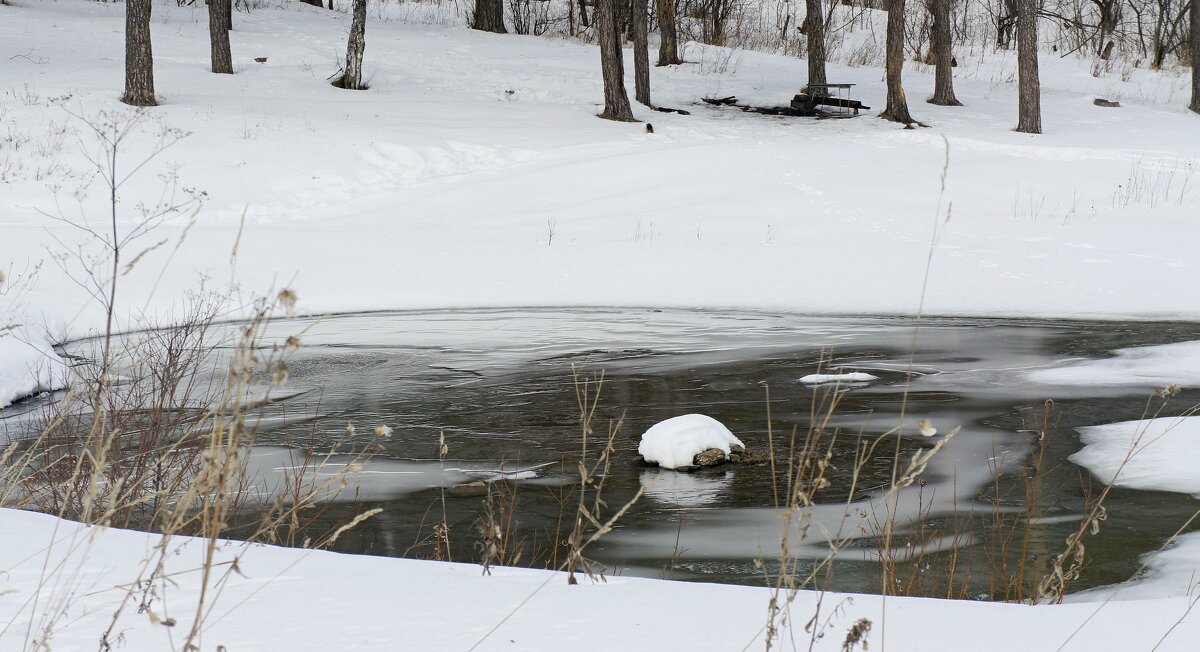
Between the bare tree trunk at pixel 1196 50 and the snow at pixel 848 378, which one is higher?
the bare tree trunk at pixel 1196 50

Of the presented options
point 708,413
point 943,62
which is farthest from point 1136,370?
point 943,62

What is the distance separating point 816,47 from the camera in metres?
23.0

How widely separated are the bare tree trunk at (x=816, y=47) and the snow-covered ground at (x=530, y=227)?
3.86 ft

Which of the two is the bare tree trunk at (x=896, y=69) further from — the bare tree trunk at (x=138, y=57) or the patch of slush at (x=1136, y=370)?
the bare tree trunk at (x=138, y=57)

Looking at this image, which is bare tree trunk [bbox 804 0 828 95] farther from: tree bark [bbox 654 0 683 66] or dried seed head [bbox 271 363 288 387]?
dried seed head [bbox 271 363 288 387]

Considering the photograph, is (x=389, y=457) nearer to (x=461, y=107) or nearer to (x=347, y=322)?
(x=347, y=322)

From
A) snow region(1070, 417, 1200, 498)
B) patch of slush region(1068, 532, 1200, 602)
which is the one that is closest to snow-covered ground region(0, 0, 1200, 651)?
snow region(1070, 417, 1200, 498)

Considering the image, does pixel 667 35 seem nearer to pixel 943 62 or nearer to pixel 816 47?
pixel 816 47

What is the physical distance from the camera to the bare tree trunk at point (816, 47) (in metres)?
22.8

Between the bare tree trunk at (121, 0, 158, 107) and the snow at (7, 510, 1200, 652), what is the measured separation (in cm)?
→ 1650

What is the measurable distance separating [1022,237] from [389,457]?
9.20 metres

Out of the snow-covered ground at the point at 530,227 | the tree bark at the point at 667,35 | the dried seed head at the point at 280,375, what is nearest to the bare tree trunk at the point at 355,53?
the snow-covered ground at the point at 530,227

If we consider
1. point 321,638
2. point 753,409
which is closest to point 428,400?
point 753,409

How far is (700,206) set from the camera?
1463cm
